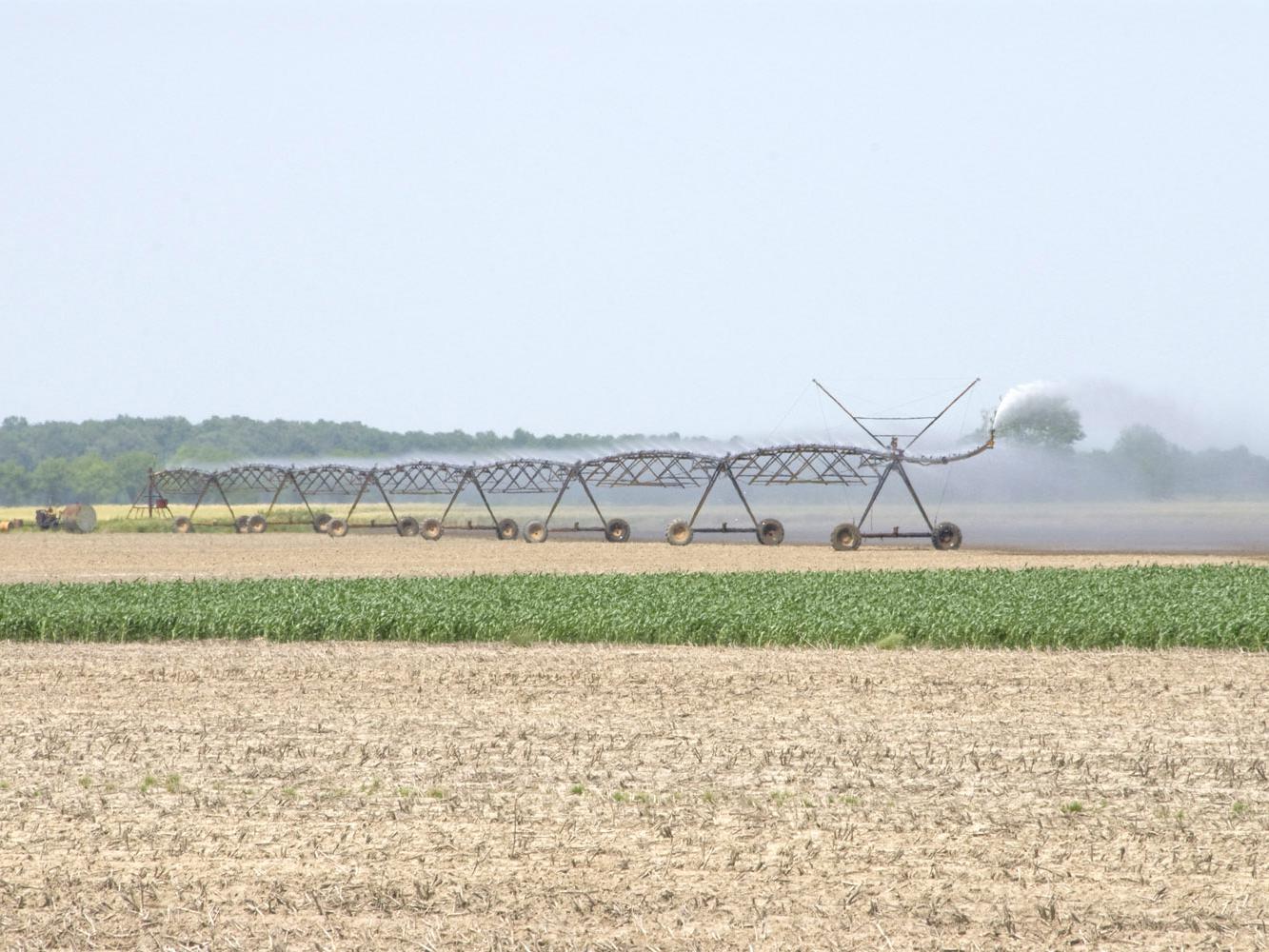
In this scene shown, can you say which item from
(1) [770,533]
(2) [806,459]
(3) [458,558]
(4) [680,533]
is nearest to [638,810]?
(3) [458,558]

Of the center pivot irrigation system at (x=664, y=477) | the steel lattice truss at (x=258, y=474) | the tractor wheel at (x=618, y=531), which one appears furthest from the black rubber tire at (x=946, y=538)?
the steel lattice truss at (x=258, y=474)

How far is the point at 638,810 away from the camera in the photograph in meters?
13.8

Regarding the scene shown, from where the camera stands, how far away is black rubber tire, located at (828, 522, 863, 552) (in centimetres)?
5997

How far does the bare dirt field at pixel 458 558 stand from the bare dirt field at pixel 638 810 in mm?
25039

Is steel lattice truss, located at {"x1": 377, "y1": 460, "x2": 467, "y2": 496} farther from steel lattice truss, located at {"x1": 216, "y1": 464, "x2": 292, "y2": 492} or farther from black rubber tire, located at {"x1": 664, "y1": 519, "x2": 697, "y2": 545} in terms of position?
black rubber tire, located at {"x1": 664, "y1": 519, "x2": 697, "y2": 545}

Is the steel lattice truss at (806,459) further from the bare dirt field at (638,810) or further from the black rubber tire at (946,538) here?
the bare dirt field at (638,810)

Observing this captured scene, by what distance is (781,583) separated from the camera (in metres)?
37.1

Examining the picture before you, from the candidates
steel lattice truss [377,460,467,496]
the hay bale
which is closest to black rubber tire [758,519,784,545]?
steel lattice truss [377,460,467,496]

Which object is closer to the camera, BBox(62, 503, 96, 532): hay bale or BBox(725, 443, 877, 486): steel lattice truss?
BBox(725, 443, 877, 486): steel lattice truss

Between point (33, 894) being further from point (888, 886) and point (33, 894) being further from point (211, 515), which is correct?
point (211, 515)

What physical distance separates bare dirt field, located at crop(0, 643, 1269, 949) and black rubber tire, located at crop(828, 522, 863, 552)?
3649 cm

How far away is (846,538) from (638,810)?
47.2 m

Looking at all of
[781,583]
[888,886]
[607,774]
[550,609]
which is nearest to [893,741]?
[607,774]

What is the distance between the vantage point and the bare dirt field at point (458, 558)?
48.9 metres
